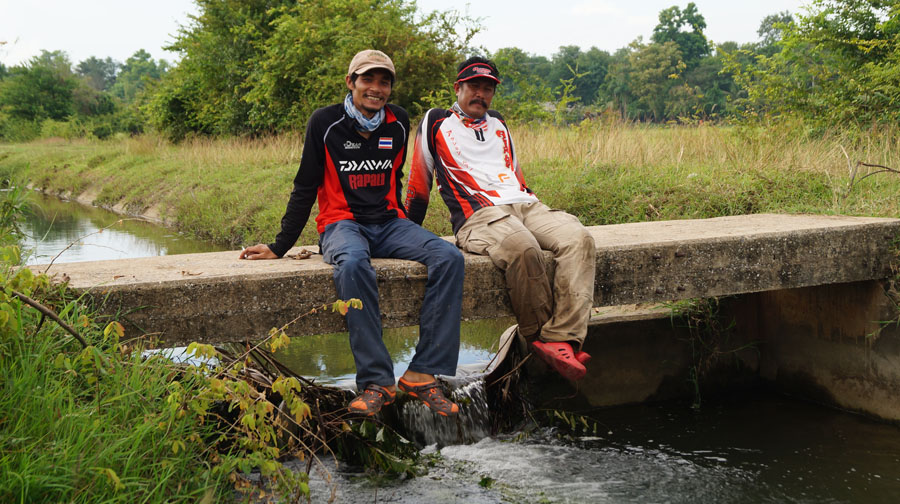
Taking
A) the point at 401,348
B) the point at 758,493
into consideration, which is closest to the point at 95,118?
the point at 401,348

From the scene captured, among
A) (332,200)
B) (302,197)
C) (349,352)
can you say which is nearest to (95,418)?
(302,197)

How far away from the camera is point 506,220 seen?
4059mm

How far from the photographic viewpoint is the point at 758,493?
4148 millimetres

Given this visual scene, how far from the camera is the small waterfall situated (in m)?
4.66

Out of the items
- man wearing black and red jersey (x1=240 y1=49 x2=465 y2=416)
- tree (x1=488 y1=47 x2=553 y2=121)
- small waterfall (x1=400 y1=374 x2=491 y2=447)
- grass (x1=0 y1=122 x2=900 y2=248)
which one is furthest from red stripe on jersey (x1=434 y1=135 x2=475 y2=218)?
tree (x1=488 y1=47 x2=553 y2=121)

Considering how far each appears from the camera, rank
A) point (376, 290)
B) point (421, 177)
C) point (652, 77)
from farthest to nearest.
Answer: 1. point (652, 77)
2. point (421, 177)
3. point (376, 290)

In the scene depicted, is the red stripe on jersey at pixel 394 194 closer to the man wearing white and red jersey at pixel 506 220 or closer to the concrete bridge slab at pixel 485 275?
the man wearing white and red jersey at pixel 506 220

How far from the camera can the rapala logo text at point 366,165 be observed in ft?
13.1

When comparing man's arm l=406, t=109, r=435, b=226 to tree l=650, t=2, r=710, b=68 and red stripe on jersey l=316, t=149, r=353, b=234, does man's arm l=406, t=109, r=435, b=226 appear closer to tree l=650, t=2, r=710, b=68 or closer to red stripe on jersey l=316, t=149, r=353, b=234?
red stripe on jersey l=316, t=149, r=353, b=234

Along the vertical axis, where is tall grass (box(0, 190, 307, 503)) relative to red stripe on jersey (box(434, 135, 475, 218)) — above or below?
below

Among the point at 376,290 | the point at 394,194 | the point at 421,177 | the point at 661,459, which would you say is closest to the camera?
the point at 376,290

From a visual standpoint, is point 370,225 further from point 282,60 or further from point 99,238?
point 282,60

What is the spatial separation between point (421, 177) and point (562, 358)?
1347 millimetres

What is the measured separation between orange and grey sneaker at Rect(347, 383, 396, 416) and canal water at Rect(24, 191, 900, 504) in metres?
0.36
